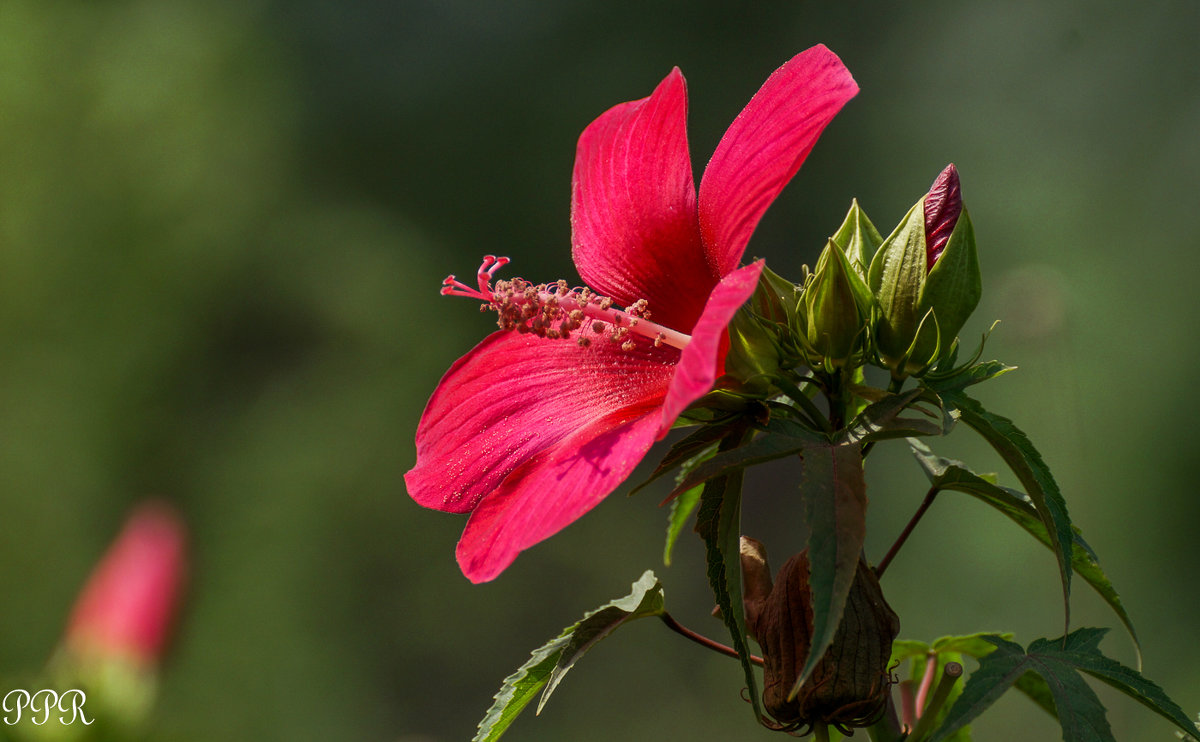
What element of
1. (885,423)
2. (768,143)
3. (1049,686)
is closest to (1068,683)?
(1049,686)

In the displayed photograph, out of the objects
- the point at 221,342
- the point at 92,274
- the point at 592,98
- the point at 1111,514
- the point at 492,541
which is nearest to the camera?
the point at 492,541

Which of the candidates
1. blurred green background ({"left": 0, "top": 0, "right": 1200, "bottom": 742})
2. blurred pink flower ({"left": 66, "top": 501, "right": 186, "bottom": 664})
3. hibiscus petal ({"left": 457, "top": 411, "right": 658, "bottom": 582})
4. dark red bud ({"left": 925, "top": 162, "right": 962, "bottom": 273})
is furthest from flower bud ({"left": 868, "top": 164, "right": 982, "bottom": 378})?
blurred green background ({"left": 0, "top": 0, "right": 1200, "bottom": 742})

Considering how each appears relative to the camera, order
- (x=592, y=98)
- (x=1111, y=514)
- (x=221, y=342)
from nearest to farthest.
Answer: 1. (x=1111, y=514)
2. (x=221, y=342)
3. (x=592, y=98)

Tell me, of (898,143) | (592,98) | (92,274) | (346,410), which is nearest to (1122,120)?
(898,143)

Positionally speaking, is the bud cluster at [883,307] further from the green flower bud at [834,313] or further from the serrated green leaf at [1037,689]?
the serrated green leaf at [1037,689]

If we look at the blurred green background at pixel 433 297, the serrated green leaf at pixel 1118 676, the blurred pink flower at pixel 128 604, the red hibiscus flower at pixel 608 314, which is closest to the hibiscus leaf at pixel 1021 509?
the serrated green leaf at pixel 1118 676

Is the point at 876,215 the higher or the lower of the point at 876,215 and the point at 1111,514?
the higher

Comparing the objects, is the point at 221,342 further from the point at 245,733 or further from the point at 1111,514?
the point at 1111,514
